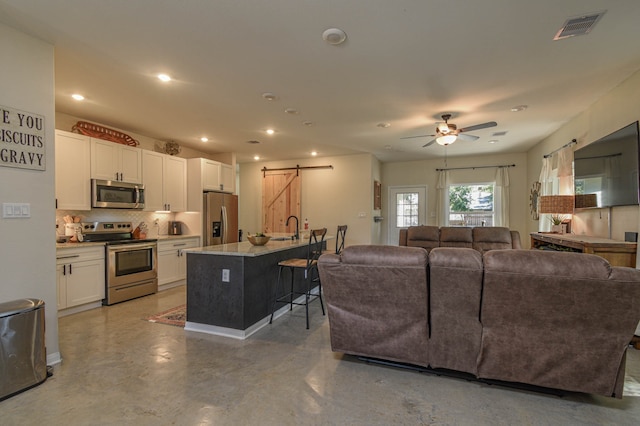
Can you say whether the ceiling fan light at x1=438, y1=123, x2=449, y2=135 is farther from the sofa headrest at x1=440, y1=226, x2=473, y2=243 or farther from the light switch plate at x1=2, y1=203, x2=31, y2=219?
the light switch plate at x1=2, y1=203, x2=31, y2=219

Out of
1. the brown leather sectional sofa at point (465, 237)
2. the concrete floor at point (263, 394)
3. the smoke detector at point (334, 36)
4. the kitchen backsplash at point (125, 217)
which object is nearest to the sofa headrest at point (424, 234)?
the brown leather sectional sofa at point (465, 237)

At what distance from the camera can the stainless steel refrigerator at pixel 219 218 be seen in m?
5.80

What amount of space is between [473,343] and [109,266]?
4435 millimetres

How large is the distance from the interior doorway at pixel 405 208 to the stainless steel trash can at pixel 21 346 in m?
7.07

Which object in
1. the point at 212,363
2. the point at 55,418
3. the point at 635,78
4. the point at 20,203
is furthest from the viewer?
the point at 635,78

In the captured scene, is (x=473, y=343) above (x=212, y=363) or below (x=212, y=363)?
above

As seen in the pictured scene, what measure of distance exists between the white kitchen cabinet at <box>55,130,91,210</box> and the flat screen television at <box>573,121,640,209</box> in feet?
21.1

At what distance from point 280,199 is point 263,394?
5856mm

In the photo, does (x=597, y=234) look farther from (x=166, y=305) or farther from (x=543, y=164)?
(x=166, y=305)

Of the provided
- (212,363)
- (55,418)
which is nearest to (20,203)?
(55,418)

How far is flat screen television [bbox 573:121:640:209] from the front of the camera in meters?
3.10

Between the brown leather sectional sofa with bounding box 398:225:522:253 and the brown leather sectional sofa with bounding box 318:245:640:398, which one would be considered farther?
the brown leather sectional sofa with bounding box 398:225:522:253

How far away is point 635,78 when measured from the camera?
3.10m

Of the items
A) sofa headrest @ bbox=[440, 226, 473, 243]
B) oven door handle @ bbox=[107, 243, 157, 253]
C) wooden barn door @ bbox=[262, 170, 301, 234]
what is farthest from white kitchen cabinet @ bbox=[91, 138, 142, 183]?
sofa headrest @ bbox=[440, 226, 473, 243]
